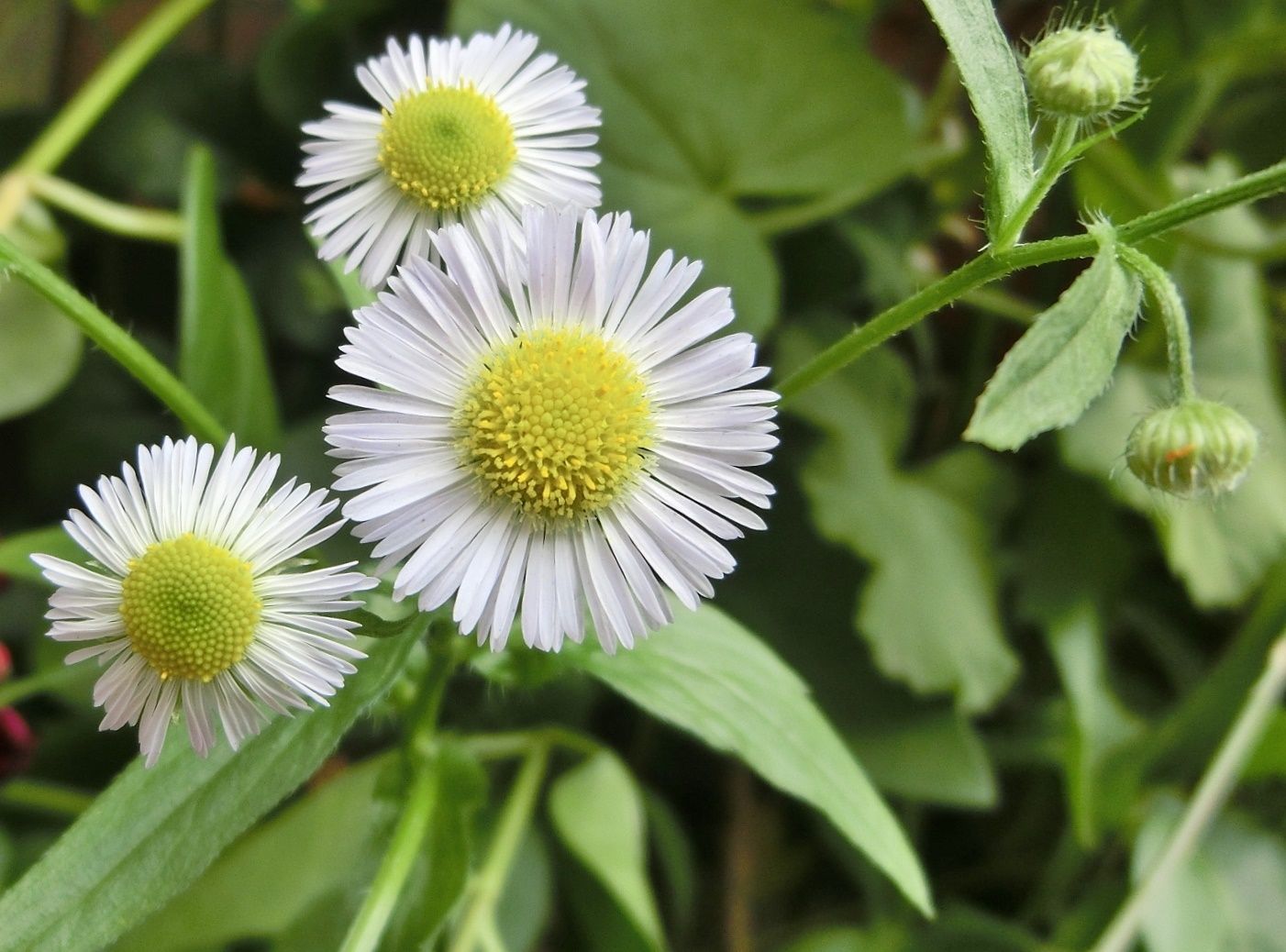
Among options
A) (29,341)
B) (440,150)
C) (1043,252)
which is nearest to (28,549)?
(29,341)

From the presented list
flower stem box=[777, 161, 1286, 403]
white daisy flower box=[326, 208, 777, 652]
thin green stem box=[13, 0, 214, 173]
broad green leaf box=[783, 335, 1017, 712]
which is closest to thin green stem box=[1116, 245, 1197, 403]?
flower stem box=[777, 161, 1286, 403]

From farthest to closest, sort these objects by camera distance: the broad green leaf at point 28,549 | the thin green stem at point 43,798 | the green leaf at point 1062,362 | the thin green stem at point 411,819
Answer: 1. the thin green stem at point 43,798
2. the broad green leaf at point 28,549
3. the thin green stem at point 411,819
4. the green leaf at point 1062,362

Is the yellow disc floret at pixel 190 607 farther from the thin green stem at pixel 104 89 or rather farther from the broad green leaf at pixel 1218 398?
the broad green leaf at pixel 1218 398

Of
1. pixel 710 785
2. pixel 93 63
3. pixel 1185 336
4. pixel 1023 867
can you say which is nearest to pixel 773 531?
pixel 710 785

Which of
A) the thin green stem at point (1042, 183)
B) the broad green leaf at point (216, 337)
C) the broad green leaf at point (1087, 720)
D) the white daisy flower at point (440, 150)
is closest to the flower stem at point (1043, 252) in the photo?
the thin green stem at point (1042, 183)

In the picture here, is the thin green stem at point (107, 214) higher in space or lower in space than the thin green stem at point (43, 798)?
higher

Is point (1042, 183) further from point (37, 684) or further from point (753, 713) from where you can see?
point (37, 684)
